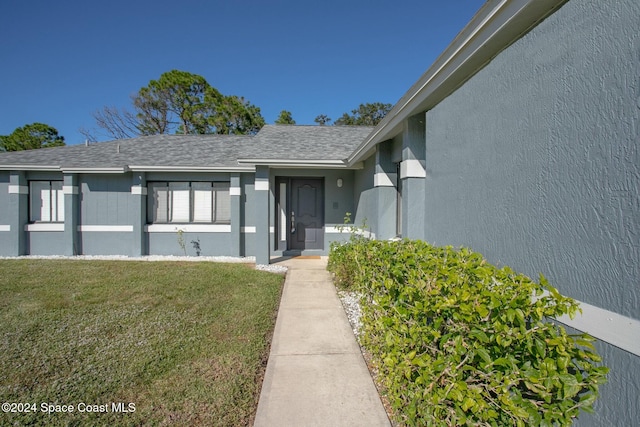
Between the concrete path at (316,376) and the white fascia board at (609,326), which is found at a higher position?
the white fascia board at (609,326)

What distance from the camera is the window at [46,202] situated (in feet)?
35.9

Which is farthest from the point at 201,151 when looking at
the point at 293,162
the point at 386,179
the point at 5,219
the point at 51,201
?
the point at 386,179

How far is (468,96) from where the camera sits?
Result: 362cm

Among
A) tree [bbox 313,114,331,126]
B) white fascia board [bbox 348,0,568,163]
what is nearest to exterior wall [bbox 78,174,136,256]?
white fascia board [bbox 348,0,568,163]

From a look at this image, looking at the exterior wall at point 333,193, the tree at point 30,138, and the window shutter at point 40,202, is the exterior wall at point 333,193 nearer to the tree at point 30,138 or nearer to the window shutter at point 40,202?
the window shutter at point 40,202

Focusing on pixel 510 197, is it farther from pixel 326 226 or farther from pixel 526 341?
pixel 326 226

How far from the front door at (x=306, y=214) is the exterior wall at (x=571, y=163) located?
751 cm

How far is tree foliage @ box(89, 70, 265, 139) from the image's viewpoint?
86.2 ft

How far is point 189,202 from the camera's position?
10.8m

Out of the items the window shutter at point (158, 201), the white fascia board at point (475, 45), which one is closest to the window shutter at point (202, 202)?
the window shutter at point (158, 201)

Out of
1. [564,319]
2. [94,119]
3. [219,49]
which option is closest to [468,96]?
[564,319]

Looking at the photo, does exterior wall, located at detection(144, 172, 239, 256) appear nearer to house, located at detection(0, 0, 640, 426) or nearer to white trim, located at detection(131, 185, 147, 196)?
white trim, located at detection(131, 185, 147, 196)

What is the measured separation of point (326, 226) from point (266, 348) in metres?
6.64

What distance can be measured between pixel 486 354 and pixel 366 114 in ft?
129
